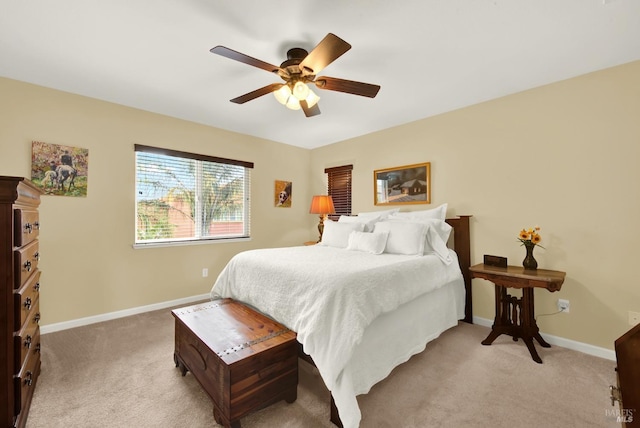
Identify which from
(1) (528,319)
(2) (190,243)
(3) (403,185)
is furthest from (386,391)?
(2) (190,243)

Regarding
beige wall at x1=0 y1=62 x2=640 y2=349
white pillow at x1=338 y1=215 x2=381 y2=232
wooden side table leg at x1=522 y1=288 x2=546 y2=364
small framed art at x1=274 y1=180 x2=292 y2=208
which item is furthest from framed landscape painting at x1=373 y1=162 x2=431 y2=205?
small framed art at x1=274 y1=180 x2=292 y2=208

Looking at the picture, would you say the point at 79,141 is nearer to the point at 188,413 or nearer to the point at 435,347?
the point at 188,413

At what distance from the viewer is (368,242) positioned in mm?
2842

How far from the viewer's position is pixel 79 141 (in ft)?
9.10

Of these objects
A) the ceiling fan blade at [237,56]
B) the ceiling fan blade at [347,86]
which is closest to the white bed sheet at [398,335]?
the ceiling fan blade at [347,86]

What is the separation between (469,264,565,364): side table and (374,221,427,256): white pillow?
53cm

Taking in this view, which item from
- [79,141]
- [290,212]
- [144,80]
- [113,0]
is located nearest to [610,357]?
[290,212]

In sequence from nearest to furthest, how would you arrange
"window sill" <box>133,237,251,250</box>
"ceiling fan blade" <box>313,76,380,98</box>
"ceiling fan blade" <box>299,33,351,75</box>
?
"ceiling fan blade" <box>299,33,351,75</box>
"ceiling fan blade" <box>313,76,380,98</box>
"window sill" <box>133,237,251,250</box>

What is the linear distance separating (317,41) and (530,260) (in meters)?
2.56

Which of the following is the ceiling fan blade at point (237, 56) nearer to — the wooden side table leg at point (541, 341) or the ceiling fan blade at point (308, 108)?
the ceiling fan blade at point (308, 108)

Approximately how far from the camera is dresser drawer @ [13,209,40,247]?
1.40 m

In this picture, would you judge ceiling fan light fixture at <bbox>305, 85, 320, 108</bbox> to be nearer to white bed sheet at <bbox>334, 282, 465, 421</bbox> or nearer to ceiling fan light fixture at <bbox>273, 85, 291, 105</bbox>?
ceiling fan light fixture at <bbox>273, 85, 291, 105</bbox>

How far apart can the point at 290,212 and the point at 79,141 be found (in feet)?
9.20

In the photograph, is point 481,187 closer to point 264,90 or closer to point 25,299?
point 264,90
